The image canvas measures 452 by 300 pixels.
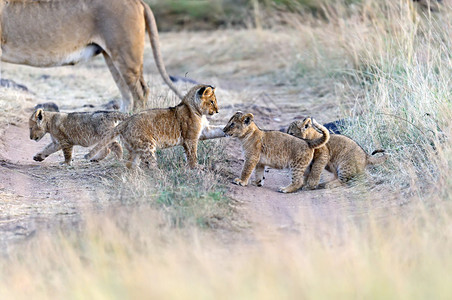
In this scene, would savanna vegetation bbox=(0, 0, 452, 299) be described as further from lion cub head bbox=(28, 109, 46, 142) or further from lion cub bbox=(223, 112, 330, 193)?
lion cub head bbox=(28, 109, 46, 142)

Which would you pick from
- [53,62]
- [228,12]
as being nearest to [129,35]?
[53,62]

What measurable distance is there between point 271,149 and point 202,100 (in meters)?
0.84

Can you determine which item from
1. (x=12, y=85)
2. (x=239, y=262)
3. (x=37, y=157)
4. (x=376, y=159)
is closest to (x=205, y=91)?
(x=376, y=159)

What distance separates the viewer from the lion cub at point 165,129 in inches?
280

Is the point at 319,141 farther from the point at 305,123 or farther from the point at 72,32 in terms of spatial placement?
the point at 72,32

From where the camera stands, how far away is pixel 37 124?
8.05 meters

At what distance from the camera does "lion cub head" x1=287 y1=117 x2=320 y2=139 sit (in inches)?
294

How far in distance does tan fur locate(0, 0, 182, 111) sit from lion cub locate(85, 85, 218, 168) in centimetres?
230

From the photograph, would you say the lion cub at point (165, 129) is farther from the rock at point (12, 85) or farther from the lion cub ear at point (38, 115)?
the rock at point (12, 85)

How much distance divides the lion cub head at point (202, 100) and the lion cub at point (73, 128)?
0.85m

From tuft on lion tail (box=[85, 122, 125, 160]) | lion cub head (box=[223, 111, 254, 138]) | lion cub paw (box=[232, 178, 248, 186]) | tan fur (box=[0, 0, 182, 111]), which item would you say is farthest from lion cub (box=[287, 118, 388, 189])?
tan fur (box=[0, 0, 182, 111])

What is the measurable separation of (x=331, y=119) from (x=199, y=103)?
323cm

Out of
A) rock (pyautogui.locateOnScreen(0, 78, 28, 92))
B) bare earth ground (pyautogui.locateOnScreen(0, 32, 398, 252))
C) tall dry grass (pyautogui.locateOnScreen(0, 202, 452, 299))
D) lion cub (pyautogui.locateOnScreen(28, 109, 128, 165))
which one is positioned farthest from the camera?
rock (pyautogui.locateOnScreen(0, 78, 28, 92))

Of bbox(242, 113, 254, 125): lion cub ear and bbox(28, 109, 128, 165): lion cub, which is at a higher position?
bbox(242, 113, 254, 125): lion cub ear
